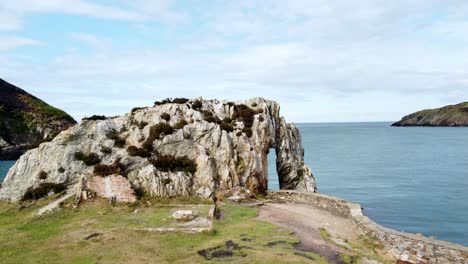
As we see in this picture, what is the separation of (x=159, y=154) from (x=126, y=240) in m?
14.7

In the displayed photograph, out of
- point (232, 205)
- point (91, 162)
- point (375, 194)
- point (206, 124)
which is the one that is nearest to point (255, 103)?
point (206, 124)

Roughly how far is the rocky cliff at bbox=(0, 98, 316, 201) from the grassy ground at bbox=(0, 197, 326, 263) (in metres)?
3.73

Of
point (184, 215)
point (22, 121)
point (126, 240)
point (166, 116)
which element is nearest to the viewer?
point (126, 240)

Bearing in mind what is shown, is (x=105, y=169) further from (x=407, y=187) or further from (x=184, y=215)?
(x=407, y=187)

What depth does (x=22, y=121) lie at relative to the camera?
142 metres

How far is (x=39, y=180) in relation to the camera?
104 feet

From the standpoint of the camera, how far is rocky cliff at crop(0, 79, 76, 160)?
125806 mm

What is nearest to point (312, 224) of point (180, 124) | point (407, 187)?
point (180, 124)

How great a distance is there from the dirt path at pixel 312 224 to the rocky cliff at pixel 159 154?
614 centimetres

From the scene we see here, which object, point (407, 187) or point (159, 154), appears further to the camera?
point (407, 187)

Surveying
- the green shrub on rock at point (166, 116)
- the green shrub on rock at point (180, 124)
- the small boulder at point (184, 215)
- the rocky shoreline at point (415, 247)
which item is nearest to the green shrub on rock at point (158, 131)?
the green shrub on rock at point (180, 124)

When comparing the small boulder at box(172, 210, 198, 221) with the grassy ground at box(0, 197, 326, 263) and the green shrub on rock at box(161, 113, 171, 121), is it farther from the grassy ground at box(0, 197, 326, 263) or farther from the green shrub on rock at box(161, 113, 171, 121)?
the green shrub on rock at box(161, 113, 171, 121)

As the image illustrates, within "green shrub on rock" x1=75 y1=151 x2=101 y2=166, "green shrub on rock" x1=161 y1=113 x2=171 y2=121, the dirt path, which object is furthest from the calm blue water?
"green shrub on rock" x1=75 y1=151 x2=101 y2=166

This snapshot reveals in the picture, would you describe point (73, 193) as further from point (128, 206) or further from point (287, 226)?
point (287, 226)
